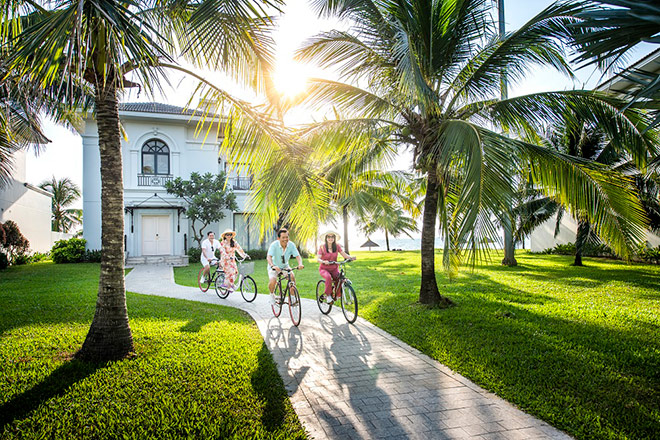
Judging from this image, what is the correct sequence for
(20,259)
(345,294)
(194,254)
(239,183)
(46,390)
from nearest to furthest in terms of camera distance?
(46,390) → (345,294) → (20,259) → (194,254) → (239,183)

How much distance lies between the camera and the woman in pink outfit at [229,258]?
10.4 metres

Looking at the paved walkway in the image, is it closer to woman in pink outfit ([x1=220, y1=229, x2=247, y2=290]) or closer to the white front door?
woman in pink outfit ([x1=220, y1=229, x2=247, y2=290])

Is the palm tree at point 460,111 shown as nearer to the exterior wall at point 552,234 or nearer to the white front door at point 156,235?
the white front door at point 156,235

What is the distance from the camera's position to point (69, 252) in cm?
2092

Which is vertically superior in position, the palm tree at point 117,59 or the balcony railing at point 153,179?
the balcony railing at point 153,179

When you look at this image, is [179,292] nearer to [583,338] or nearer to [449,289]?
[449,289]

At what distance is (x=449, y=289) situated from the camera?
423 inches

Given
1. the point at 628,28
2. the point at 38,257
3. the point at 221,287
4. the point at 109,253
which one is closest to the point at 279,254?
the point at 109,253

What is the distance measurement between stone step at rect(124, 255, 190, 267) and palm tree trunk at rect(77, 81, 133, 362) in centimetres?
1682

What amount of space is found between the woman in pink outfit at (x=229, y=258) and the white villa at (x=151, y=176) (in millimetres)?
11076

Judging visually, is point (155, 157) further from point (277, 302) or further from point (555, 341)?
point (555, 341)

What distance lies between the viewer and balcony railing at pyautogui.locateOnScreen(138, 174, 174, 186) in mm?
22547

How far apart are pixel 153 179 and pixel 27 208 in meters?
7.65

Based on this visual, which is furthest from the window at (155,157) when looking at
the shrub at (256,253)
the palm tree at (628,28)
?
the palm tree at (628,28)
